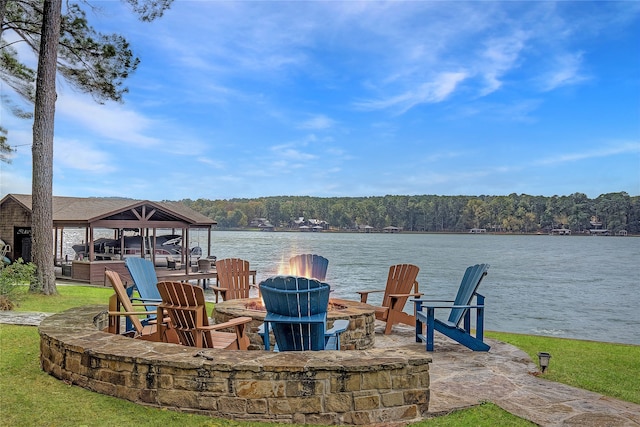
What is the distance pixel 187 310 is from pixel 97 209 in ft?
51.8

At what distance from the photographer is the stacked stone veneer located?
3.27 meters

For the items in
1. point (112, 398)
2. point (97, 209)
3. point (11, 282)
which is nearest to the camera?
point (112, 398)

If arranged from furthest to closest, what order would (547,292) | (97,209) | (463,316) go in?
(547,292), (97,209), (463,316)

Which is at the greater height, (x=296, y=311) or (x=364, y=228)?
(x=364, y=228)

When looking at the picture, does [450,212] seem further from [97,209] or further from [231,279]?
[231,279]

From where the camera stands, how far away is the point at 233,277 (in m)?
7.86

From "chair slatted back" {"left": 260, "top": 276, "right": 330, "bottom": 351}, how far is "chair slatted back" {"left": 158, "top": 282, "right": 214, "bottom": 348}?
25.5 inches

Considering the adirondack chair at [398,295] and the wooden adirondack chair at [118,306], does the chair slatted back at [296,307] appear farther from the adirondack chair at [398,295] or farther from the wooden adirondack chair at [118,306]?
Result: the adirondack chair at [398,295]

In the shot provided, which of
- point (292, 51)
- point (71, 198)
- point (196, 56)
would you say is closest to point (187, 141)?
point (71, 198)

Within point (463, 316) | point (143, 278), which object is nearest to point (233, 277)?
point (143, 278)

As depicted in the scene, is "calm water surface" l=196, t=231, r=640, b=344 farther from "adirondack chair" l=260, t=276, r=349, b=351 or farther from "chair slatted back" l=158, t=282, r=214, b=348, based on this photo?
"chair slatted back" l=158, t=282, r=214, b=348

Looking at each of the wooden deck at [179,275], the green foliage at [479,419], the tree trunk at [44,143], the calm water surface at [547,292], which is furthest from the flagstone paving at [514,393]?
the wooden deck at [179,275]

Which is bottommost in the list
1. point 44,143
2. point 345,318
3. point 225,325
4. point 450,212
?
point 345,318

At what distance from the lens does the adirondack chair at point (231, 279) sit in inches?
301
